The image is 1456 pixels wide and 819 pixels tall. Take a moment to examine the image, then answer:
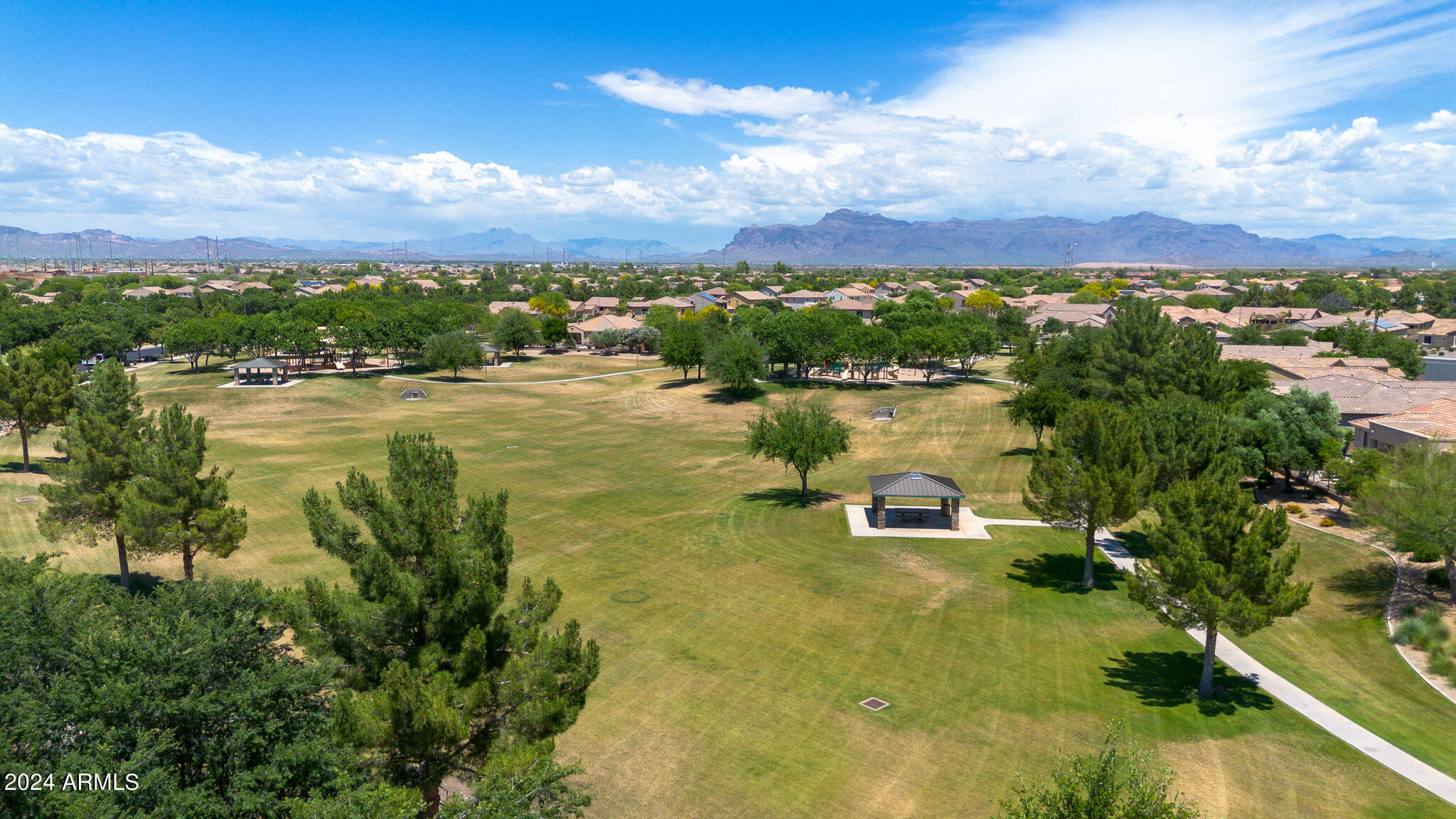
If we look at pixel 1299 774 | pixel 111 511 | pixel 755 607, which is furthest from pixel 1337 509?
pixel 111 511

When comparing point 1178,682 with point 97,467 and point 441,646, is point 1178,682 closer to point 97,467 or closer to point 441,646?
point 441,646

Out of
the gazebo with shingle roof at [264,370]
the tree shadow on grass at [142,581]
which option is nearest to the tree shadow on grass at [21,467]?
the tree shadow on grass at [142,581]

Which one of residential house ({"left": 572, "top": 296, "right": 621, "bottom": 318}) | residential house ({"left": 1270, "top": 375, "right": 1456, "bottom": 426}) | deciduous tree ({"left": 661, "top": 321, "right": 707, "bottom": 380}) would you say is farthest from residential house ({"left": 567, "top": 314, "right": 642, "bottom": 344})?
residential house ({"left": 1270, "top": 375, "right": 1456, "bottom": 426})

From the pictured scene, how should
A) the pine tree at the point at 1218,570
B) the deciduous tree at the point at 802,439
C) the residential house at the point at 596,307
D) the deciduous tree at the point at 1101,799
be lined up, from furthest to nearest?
the residential house at the point at 596,307 < the deciduous tree at the point at 802,439 < the pine tree at the point at 1218,570 < the deciduous tree at the point at 1101,799

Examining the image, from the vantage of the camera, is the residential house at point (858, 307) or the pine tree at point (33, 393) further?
the residential house at point (858, 307)

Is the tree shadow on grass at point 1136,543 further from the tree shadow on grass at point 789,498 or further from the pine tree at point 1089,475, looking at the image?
the tree shadow on grass at point 789,498

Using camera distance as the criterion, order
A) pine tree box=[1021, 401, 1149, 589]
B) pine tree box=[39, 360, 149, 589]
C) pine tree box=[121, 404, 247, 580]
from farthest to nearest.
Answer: pine tree box=[1021, 401, 1149, 589] → pine tree box=[39, 360, 149, 589] → pine tree box=[121, 404, 247, 580]

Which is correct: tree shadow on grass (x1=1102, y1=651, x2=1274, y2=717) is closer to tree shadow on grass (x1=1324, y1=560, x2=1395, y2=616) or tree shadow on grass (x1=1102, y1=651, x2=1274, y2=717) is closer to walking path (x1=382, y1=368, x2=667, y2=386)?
tree shadow on grass (x1=1324, y1=560, x2=1395, y2=616)
